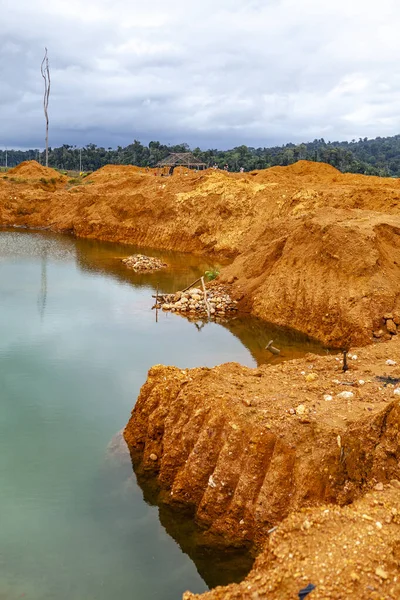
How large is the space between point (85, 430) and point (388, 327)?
9.93m

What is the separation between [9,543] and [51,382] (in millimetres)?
5587

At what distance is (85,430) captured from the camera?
10.8m

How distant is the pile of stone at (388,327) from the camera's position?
15889 millimetres

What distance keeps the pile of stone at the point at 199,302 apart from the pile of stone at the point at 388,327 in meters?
6.14

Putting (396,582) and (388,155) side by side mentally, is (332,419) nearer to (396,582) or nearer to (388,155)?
(396,582)

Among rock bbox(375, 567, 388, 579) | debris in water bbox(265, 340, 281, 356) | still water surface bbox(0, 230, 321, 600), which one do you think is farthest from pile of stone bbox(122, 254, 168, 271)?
rock bbox(375, 567, 388, 579)

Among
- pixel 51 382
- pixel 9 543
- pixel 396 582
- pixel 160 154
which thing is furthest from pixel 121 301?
pixel 160 154

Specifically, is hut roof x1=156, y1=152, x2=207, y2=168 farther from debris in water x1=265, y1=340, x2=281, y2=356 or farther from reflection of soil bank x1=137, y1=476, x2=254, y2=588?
reflection of soil bank x1=137, y1=476, x2=254, y2=588

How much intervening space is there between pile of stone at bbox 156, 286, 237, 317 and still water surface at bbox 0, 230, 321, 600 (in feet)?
2.57

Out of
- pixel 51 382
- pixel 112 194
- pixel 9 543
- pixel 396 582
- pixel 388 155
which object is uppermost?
pixel 388 155

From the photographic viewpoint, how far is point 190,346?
16391 mm

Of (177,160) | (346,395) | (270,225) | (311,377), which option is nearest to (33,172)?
(177,160)

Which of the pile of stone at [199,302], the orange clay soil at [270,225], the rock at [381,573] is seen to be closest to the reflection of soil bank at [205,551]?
the rock at [381,573]

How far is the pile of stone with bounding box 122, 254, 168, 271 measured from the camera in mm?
28016
